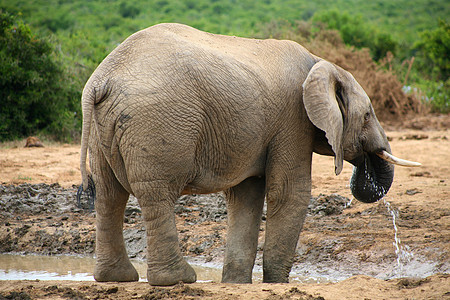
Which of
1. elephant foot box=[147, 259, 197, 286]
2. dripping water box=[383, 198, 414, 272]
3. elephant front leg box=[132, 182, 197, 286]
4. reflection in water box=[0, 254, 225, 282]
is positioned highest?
elephant front leg box=[132, 182, 197, 286]

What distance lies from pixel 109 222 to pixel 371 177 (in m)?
2.44

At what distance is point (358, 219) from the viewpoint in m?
6.73

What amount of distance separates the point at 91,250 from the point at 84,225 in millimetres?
534

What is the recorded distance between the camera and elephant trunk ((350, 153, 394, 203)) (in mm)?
5312

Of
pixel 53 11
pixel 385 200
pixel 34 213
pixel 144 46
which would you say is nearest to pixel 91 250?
pixel 34 213

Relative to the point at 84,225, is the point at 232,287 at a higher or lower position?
higher

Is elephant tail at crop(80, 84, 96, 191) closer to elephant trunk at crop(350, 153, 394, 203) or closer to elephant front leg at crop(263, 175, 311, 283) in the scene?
elephant front leg at crop(263, 175, 311, 283)

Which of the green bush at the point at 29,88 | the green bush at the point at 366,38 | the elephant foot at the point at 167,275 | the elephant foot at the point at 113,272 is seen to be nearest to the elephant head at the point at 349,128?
the elephant foot at the point at 167,275

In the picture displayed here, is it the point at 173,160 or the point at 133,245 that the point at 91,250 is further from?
the point at 173,160

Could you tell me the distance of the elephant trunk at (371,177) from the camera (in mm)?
5312

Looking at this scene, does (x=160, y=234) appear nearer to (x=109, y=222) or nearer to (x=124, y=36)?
(x=109, y=222)

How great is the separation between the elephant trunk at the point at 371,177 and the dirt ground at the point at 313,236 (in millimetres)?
→ 646

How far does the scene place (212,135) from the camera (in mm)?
4074

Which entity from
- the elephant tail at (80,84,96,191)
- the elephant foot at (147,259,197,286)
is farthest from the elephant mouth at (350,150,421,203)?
the elephant tail at (80,84,96,191)
